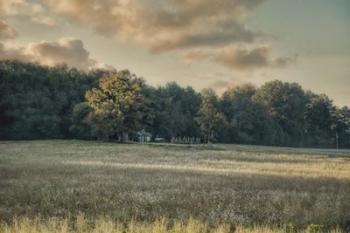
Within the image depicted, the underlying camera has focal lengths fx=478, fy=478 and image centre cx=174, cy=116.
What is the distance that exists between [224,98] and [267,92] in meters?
22.9

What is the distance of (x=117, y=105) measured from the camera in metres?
99.1

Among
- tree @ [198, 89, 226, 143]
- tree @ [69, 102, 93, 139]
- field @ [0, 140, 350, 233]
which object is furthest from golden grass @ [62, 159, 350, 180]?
tree @ [198, 89, 226, 143]

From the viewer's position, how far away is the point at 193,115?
149625 millimetres

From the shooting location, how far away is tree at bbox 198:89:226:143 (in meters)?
131

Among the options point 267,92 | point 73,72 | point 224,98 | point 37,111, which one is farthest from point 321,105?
point 37,111

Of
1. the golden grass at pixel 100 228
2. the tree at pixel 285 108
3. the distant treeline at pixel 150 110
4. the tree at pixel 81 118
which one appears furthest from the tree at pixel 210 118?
the golden grass at pixel 100 228

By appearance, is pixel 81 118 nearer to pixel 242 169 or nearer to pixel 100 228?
pixel 242 169

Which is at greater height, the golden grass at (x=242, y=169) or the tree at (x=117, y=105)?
the tree at (x=117, y=105)

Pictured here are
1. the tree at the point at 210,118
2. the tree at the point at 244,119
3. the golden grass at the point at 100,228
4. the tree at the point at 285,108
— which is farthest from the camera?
the tree at the point at 285,108

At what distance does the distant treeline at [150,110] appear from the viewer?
102m

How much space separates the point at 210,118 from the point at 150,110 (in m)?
26.8

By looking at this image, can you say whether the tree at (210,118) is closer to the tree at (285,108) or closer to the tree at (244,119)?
the tree at (244,119)

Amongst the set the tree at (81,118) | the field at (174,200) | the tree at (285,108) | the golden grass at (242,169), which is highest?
the tree at (285,108)

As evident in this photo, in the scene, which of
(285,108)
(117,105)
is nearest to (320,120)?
(285,108)
